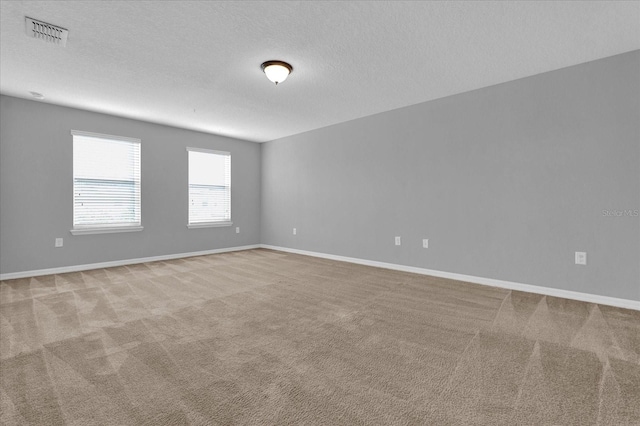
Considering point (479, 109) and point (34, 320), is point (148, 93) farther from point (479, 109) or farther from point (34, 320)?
point (479, 109)

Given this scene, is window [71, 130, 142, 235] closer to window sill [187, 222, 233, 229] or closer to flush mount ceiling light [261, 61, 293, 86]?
window sill [187, 222, 233, 229]

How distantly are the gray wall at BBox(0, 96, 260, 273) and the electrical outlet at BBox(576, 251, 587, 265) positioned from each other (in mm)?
5959

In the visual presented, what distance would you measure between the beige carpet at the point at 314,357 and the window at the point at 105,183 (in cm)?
146

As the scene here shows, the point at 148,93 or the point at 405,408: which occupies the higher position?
the point at 148,93

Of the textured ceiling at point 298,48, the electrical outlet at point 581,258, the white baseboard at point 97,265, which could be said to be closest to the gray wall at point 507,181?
the electrical outlet at point 581,258

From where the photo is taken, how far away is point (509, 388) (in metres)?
1.61

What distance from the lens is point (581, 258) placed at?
3.10 meters

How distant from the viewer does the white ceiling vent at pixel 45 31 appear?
2381 millimetres

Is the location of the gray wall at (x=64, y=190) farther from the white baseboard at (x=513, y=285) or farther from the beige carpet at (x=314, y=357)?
the white baseboard at (x=513, y=285)

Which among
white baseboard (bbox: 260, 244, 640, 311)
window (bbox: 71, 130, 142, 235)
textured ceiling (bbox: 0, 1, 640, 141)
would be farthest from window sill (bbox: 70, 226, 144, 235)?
white baseboard (bbox: 260, 244, 640, 311)

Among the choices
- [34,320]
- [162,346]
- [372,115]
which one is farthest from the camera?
[372,115]

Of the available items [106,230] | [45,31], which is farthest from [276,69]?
[106,230]

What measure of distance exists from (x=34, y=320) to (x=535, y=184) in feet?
17.1

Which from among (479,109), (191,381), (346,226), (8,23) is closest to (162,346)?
(191,381)
